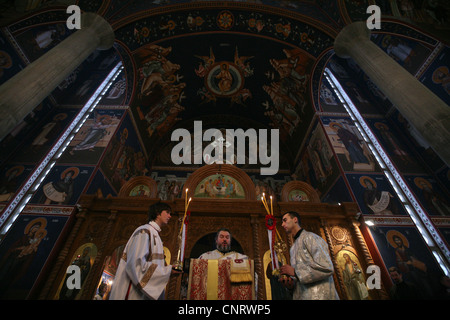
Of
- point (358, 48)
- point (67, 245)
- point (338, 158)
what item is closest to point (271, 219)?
point (67, 245)

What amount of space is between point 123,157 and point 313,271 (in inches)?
333

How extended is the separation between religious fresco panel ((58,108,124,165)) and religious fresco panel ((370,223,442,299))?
8733mm

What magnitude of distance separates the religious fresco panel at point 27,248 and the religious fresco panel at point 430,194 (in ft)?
33.3

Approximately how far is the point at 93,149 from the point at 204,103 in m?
6.72

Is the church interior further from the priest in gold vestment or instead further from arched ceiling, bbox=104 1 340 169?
the priest in gold vestment

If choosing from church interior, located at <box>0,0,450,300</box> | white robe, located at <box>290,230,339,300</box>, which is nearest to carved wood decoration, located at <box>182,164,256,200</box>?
church interior, located at <box>0,0,450,300</box>

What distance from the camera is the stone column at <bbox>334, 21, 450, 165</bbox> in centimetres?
412

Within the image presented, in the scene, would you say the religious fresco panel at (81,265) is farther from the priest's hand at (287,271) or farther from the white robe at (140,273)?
the priest's hand at (287,271)

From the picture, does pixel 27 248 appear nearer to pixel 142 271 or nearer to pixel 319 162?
pixel 142 271

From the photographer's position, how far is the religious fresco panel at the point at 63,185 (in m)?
6.04
